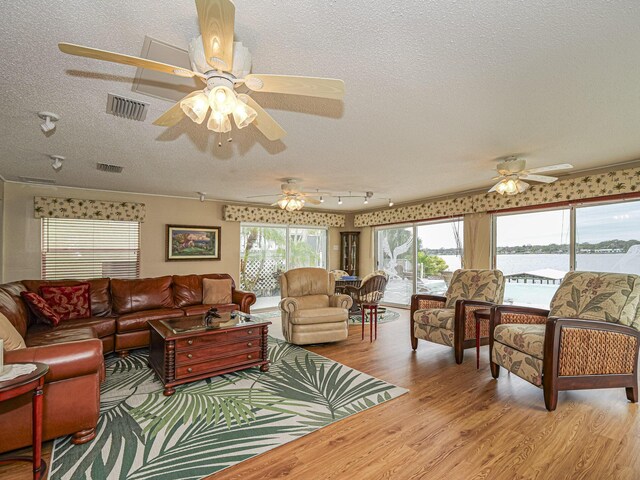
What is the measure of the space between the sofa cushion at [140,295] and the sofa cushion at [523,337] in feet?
14.1

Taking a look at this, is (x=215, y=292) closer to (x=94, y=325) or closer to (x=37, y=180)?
(x=94, y=325)

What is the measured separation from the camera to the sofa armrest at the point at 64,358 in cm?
189

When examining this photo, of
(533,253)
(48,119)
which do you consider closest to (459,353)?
(533,253)

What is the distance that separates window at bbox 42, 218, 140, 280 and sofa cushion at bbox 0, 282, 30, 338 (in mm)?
1559

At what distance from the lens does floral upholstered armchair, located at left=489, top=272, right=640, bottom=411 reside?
2.52 m

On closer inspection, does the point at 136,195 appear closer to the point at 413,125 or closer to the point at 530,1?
the point at 413,125

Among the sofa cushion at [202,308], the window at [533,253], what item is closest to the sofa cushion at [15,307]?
the sofa cushion at [202,308]

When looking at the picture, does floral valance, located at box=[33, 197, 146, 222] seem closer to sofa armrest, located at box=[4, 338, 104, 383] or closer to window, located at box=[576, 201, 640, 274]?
sofa armrest, located at box=[4, 338, 104, 383]

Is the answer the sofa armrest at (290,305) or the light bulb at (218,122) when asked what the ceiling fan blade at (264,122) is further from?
the sofa armrest at (290,305)

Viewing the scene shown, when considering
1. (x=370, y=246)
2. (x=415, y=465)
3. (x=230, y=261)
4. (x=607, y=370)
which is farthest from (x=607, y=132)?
(x=230, y=261)

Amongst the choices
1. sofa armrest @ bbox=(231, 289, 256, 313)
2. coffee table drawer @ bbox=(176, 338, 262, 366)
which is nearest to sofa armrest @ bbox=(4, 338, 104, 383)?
coffee table drawer @ bbox=(176, 338, 262, 366)

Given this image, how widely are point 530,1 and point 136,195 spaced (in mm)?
6067

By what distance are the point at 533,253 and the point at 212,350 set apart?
16.3ft

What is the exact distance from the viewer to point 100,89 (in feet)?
6.84
